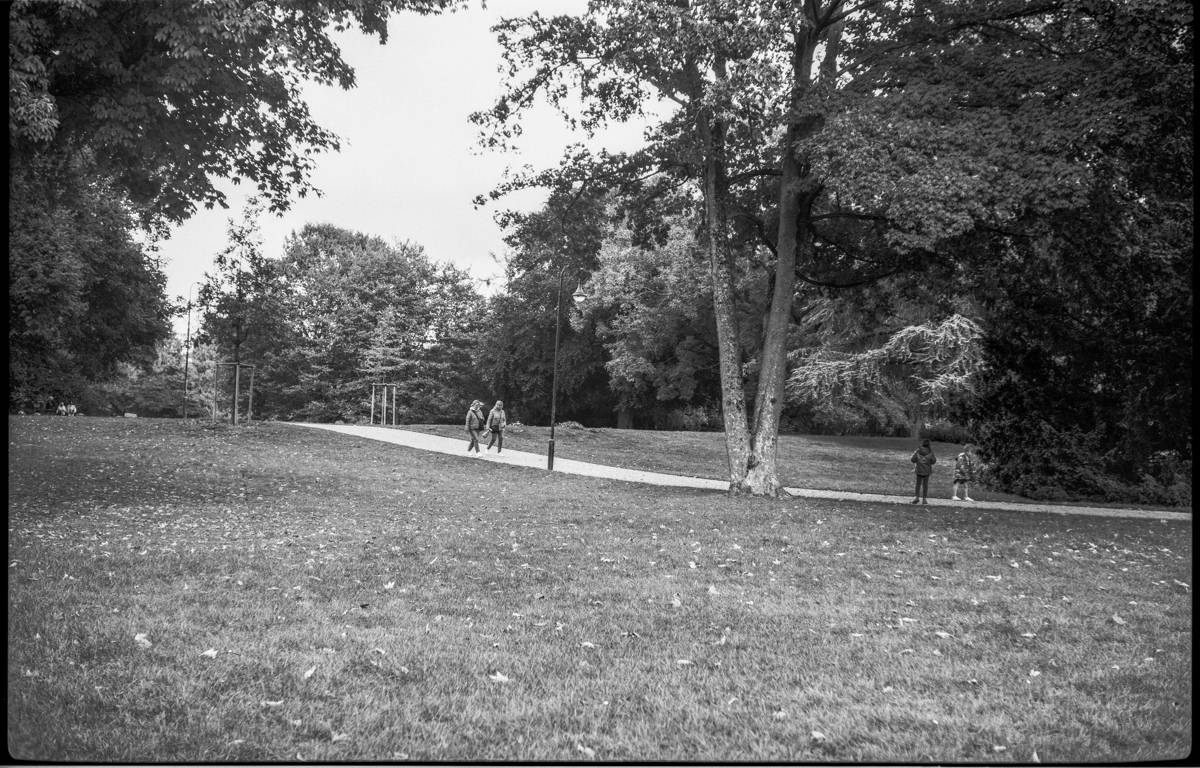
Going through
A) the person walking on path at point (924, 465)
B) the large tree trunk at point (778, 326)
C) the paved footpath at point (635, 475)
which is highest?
the large tree trunk at point (778, 326)

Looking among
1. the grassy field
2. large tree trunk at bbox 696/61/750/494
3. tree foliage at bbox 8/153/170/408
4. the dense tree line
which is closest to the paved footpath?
large tree trunk at bbox 696/61/750/494

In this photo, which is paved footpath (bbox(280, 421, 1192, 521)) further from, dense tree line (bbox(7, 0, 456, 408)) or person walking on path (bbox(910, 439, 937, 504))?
dense tree line (bbox(7, 0, 456, 408))

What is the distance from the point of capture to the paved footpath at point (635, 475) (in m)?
16.5

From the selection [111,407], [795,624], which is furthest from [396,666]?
[111,407]

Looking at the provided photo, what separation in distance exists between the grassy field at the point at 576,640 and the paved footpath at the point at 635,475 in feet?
20.6

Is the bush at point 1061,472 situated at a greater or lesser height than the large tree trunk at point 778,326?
lesser

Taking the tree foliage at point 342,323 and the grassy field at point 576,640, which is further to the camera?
the tree foliage at point 342,323

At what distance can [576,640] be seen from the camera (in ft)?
15.9

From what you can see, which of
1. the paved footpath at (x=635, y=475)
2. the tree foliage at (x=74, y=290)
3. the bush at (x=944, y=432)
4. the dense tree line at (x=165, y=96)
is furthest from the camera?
the bush at (x=944, y=432)

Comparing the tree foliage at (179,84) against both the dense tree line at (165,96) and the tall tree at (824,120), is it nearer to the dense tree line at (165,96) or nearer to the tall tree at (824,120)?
the dense tree line at (165,96)

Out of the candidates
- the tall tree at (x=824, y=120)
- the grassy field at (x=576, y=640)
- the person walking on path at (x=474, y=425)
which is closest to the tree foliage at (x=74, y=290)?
the grassy field at (x=576, y=640)

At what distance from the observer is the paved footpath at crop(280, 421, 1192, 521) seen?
16.5 metres

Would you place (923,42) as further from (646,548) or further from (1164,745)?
(1164,745)

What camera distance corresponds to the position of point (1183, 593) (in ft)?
23.3
